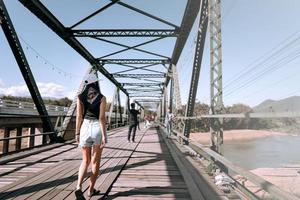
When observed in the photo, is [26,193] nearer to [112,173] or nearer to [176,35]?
[112,173]

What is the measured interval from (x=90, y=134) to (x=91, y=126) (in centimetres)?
11

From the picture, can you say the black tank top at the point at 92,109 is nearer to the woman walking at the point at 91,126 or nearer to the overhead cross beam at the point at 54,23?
the woman walking at the point at 91,126

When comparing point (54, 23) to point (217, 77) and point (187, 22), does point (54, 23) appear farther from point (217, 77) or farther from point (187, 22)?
point (217, 77)

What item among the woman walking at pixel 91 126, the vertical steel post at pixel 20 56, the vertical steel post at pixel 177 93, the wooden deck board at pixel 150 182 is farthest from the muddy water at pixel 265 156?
the woman walking at pixel 91 126

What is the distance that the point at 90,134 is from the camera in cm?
372

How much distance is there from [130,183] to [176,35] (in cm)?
931

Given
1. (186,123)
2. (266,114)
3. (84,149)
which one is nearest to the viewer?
(266,114)

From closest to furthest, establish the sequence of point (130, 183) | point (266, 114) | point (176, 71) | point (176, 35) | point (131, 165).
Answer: point (266, 114) → point (130, 183) → point (131, 165) → point (176, 35) → point (176, 71)

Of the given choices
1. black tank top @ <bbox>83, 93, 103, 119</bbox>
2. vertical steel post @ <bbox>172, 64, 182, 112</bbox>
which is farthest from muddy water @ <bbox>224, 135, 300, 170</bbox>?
black tank top @ <bbox>83, 93, 103, 119</bbox>

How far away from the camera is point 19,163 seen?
21.1 feet

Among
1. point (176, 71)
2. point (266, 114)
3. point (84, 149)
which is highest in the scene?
point (176, 71)

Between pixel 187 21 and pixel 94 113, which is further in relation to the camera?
pixel 187 21

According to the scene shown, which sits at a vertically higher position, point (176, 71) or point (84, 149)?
point (176, 71)

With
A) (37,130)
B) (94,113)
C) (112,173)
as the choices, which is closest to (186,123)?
(112,173)
